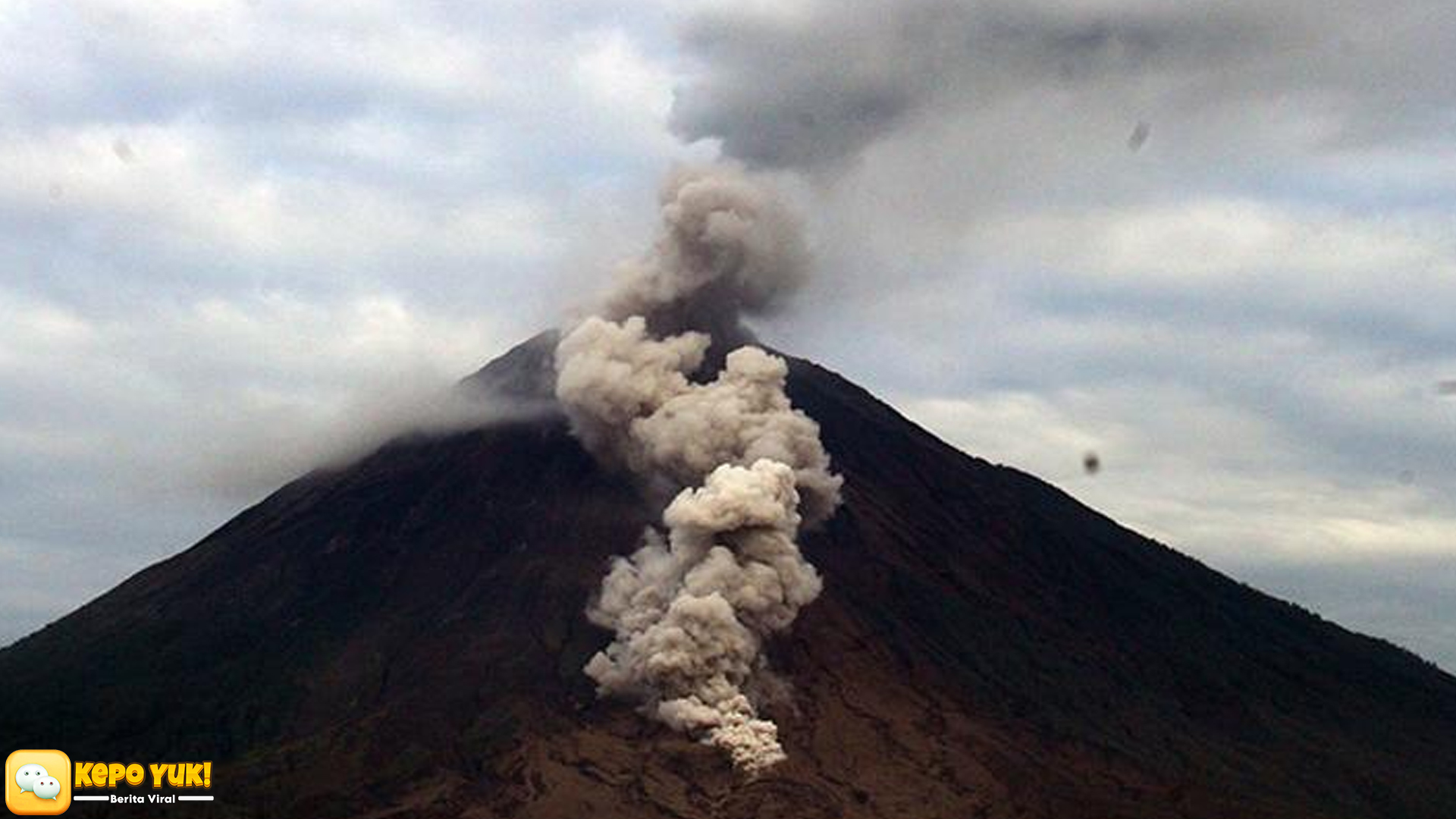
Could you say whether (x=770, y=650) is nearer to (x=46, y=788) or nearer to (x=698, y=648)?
(x=698, y=648)

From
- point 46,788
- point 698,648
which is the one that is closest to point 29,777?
point 46,788

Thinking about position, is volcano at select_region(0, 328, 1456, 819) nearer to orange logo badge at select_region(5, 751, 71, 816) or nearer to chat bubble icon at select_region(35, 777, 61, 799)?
orange logo badge at select_region(5, 751, 71, 816)

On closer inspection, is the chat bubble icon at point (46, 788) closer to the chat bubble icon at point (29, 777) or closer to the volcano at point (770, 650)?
the chat bubble icon at point (29, 777)

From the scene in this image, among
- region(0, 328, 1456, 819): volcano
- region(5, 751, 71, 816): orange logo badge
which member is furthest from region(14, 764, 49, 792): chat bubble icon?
region(0, 328, 1456, 819): volcano

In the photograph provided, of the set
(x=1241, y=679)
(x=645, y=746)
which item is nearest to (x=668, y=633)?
(x=645, y=746)

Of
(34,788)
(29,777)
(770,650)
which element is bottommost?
(34,788)
